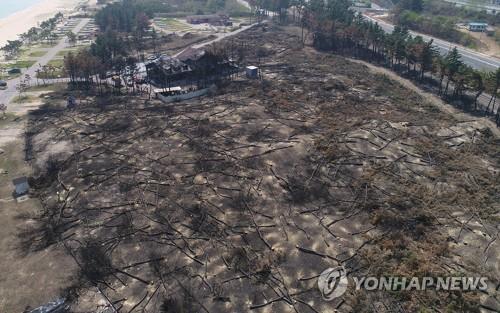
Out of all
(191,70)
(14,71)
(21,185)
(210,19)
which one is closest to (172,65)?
(191,70)

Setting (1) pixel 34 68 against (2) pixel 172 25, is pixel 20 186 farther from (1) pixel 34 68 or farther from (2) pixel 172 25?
(2) pixel 172 25

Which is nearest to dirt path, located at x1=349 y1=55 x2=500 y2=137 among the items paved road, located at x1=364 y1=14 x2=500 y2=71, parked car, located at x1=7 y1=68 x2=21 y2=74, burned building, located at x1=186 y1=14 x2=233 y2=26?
paved road, located at x1=364 y1=14 x2=500 y2=71

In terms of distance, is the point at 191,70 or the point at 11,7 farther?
the point at 11,7

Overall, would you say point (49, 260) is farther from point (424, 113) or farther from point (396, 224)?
point (424, 113)

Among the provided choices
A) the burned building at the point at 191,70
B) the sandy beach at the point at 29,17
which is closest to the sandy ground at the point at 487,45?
the burned building at the point at 191,70

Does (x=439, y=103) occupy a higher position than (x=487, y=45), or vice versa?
(x=487, y=45)
